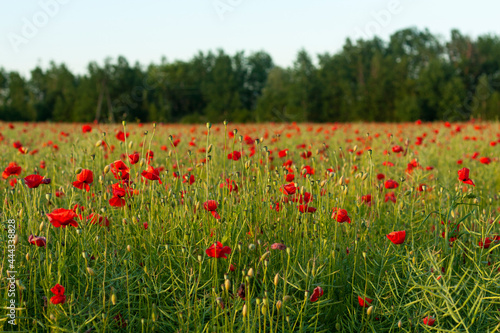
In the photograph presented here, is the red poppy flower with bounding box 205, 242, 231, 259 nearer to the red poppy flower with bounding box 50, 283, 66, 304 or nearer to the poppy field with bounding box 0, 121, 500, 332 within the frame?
the poppy field with bounding box 0, 121, 500, 332

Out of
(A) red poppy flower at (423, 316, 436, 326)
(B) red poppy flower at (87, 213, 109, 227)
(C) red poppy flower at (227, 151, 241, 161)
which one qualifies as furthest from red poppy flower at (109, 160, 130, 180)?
(A) red poppy flower at (423, 316, 436, 326)

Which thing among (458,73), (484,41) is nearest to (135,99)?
(458,73)

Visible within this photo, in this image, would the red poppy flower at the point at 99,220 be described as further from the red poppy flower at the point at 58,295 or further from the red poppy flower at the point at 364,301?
the red poppy flower at the point at 364,301

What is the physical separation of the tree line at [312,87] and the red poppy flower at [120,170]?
21.4m

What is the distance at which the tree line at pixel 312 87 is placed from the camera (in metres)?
28.8

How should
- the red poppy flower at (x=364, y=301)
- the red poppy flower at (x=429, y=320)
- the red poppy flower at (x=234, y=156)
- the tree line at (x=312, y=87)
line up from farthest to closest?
1. the tree line at (x=312, y=87)
2. the red poppy flower at (x=234, y=156)
3. the red poppy flower at (x=364, y=301)
4. the red poppy flower at (x=429, y=320)

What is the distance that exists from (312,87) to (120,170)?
32.7 metres

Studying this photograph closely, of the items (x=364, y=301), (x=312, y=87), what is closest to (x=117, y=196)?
(x=364, y=301)

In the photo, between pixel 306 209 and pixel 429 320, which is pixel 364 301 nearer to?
pixel 429 320

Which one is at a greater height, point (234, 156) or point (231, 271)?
point (234, 156)

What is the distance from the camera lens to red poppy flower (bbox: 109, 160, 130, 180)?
2058mm

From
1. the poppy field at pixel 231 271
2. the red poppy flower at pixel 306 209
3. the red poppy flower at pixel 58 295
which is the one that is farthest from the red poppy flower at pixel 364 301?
the red poppy flower at pixel 58 295

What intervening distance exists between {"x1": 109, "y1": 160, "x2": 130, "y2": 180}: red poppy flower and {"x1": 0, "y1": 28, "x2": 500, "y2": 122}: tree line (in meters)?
21.4

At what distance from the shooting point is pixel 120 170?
2.17 metres
